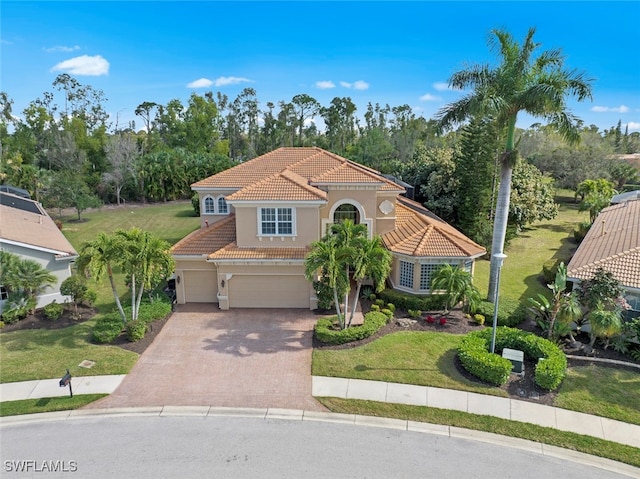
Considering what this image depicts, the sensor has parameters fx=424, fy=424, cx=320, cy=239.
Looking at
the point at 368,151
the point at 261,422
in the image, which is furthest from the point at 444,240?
the point at 368,151

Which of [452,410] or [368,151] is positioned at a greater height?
[368,151]

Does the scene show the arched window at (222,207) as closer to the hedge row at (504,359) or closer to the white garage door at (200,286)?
the white garage door at (200,286)

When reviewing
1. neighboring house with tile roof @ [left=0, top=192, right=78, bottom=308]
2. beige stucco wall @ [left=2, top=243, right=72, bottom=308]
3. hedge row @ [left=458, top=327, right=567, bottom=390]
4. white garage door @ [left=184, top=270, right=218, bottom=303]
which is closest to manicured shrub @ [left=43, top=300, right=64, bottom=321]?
beige stucco wall @ [left=2, top=243, right=72, bottom=308]

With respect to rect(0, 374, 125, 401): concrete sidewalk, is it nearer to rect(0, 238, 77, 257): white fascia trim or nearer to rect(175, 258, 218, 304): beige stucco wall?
rect(175, 258, 218, 304): beige stucco wall

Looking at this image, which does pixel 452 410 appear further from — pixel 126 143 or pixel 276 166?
pixel 126 143

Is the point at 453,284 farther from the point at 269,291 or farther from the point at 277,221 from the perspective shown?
the point at 277,221

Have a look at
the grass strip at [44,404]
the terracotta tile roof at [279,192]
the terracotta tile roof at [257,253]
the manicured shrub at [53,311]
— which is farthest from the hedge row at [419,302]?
the manicured shrub at [53,311]

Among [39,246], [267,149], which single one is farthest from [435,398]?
[267,149]
